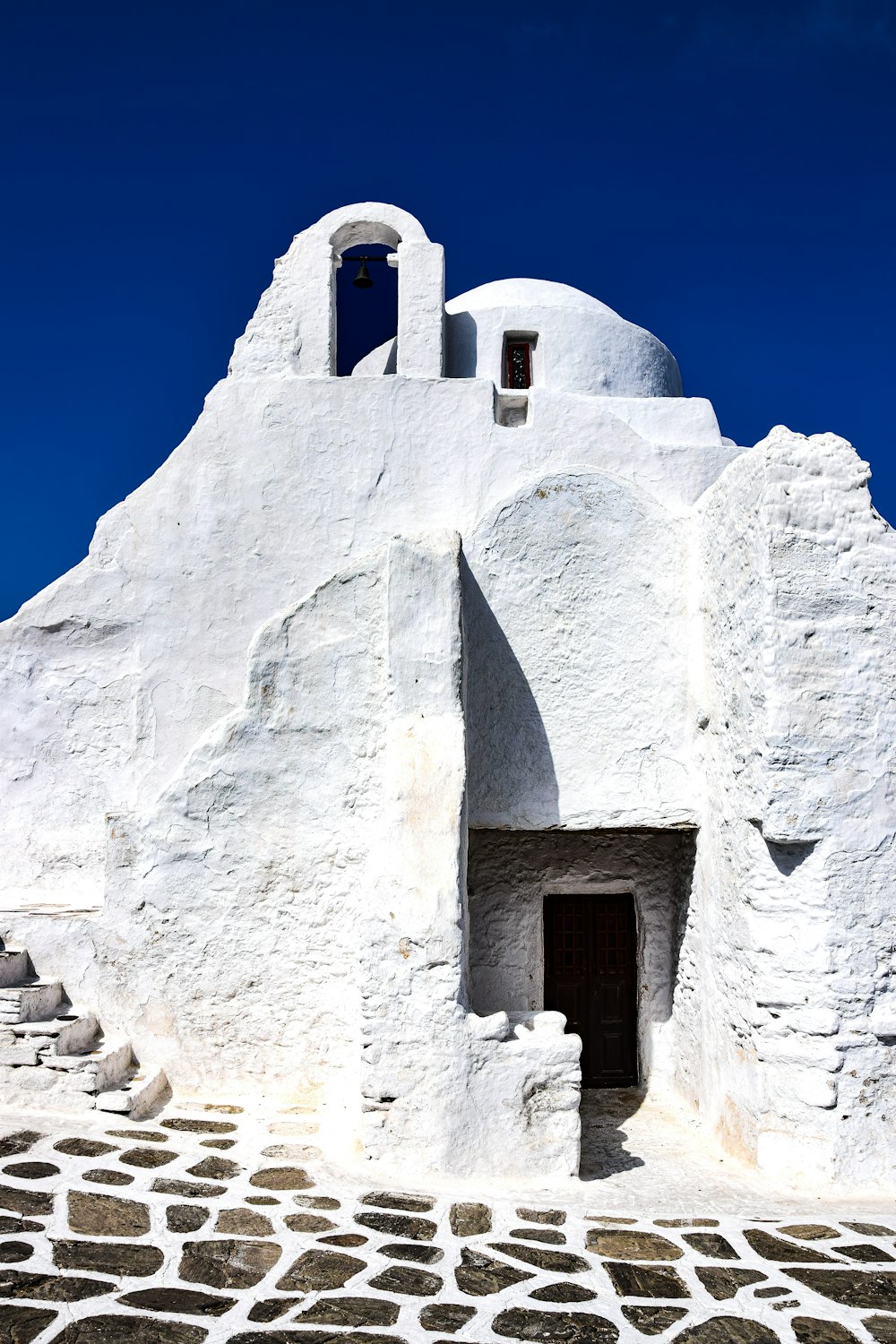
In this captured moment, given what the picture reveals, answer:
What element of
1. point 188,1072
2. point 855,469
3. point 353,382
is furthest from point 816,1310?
point 353,382

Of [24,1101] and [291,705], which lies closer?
[24,1101]

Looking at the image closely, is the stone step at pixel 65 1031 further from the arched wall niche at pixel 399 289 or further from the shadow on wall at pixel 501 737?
the arched wall niche at pixel 399 289

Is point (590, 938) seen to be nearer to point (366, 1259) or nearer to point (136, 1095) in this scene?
point (136, 1095)

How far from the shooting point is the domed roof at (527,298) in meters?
10.4

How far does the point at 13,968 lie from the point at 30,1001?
38cm

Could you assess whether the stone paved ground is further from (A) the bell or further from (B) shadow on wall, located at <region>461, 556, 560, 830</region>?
(A) the bell

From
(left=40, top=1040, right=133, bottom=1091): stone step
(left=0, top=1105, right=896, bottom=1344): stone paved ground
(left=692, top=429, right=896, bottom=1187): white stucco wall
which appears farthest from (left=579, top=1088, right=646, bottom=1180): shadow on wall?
(left=40, top=1040, right=133, bottom=1091): stone step

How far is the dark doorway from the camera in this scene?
884cm

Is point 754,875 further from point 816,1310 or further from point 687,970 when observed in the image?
point 816,1310

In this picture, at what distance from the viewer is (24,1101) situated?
7098mm

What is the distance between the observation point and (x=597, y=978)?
29.1 feet

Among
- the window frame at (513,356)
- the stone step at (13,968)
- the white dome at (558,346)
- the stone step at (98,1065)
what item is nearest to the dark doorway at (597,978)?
the stone step at (98,1065)

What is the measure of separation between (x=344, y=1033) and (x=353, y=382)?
5.23m

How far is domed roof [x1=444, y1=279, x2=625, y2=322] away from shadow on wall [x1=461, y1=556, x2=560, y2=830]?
11.9ft
